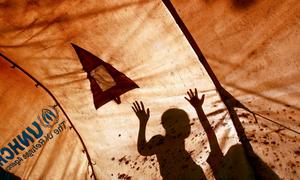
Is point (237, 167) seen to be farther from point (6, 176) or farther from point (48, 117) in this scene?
point (6, 176)

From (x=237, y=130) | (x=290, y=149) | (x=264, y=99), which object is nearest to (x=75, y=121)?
(x=237, y=130)

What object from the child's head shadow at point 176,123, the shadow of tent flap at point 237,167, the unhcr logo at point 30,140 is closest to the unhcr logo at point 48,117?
the unhcr logo at point 30,140

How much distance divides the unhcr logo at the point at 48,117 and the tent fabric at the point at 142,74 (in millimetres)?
11

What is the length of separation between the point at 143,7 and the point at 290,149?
202 cm

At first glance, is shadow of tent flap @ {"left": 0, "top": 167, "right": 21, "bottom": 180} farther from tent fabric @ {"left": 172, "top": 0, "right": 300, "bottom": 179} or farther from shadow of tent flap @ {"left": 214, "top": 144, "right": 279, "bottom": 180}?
tent fabric @ {"left": 172, "top": 0, "right": 300, "bottom": 179}

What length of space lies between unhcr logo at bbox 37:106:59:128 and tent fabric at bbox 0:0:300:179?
1 cm

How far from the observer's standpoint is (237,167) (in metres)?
2.59

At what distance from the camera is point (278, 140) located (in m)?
2.41

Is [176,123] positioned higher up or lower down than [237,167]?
higher up

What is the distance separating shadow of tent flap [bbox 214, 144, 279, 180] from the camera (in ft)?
8.40

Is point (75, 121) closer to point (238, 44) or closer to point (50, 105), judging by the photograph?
point (50, 105)

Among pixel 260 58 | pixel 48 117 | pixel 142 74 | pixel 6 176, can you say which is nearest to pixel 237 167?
pixel 260 58

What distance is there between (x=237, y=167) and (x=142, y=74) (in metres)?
1.46

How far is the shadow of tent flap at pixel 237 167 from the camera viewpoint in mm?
2561
